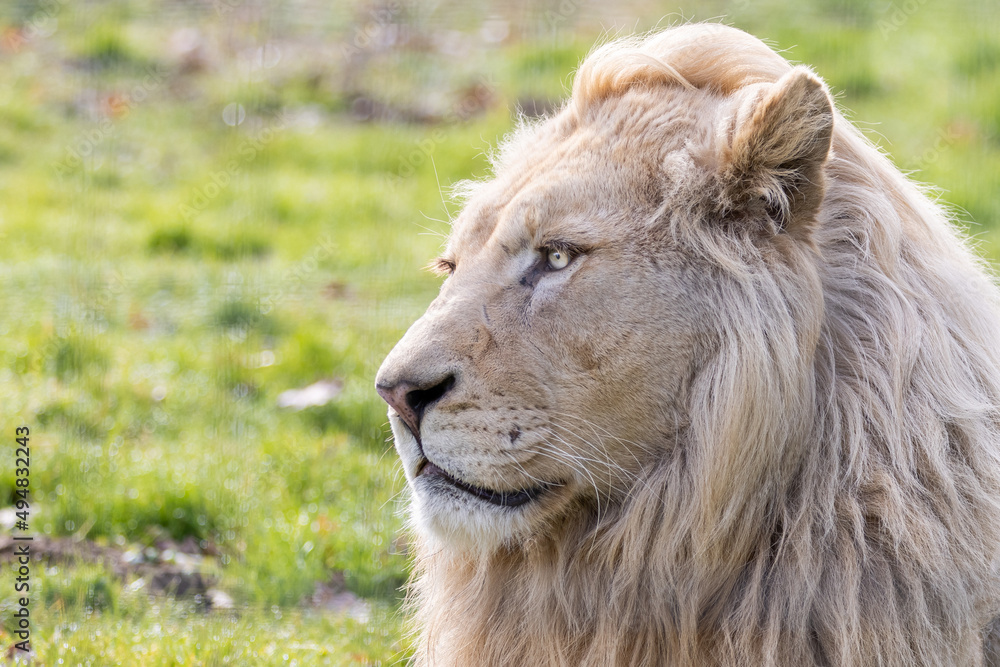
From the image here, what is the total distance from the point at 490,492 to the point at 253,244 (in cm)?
461

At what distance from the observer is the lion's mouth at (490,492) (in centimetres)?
237

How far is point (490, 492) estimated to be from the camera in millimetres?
2379

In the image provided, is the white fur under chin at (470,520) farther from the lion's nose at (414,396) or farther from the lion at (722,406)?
the lion's nose at (414,396)

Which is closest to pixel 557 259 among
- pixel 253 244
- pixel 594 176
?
pixel 594 176

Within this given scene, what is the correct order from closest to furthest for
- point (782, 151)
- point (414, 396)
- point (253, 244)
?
point (782, 151), point (414, 396), point (253, 244)

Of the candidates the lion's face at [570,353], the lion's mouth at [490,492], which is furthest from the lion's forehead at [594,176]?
the lion's mouth at [490,492]

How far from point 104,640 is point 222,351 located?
2.39m

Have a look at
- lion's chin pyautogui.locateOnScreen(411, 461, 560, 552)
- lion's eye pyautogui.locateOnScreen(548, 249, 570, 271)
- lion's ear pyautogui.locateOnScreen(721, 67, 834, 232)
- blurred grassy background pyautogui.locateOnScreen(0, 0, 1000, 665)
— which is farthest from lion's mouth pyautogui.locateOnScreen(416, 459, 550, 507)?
blurred grassy background pyautogui.locateOnScreen(0, 0, 1000, 665)

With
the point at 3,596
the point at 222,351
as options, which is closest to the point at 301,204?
the point at 222,351

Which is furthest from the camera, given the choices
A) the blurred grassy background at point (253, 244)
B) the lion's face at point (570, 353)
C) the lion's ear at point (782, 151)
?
the blurred grassy background at point (253, 244)

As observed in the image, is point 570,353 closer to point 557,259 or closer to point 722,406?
point 557,259

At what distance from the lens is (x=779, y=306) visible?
227cm

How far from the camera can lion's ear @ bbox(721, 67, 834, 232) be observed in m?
2.17

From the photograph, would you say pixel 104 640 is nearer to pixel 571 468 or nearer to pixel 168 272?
pixel 571 468
